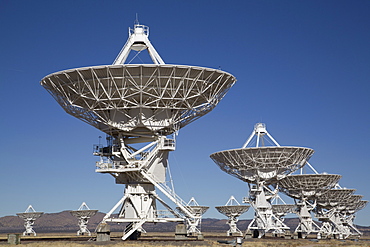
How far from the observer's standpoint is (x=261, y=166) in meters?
61.9

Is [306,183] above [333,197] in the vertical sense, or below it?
below

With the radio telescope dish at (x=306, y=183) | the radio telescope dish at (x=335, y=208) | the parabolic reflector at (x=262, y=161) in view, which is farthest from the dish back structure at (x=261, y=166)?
the radio telescope dish at (x=335, y=208)

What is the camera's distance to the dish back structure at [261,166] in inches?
2382

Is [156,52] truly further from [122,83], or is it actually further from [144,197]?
[144,197]

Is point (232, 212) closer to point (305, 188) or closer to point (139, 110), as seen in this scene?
point (305, 188)

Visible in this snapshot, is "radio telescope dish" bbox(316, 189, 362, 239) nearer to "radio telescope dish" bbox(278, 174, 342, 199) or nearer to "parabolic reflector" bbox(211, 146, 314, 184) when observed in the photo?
"radio telescope dish" bbox(278, 174, 342, 199)

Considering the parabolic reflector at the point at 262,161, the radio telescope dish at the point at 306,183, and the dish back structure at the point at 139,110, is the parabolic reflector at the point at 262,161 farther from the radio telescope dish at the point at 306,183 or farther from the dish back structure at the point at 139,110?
the dish back structure at the point at 139,110

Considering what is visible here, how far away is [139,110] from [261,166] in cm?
2281

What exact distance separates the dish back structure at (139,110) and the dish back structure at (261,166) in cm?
1590

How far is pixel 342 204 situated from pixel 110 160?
61336 millimetres

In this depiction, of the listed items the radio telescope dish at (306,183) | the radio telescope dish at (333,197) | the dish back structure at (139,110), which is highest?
the radio telescope dish at (333,197)

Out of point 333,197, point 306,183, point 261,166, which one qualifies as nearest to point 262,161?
point 261,166

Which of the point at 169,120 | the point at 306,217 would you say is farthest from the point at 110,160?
the point at 306,217

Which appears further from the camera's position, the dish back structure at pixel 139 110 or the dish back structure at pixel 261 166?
the dish back structure at pixel 261 166
